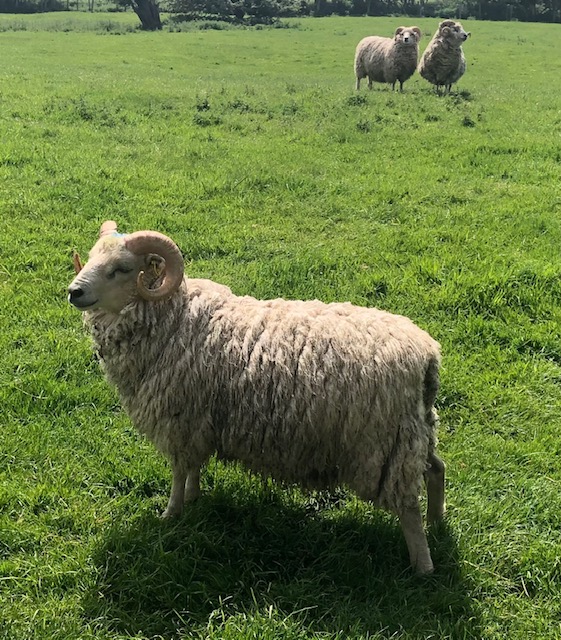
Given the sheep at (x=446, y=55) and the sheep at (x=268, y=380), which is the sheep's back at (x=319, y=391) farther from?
the sheep at (x=446, y=55)

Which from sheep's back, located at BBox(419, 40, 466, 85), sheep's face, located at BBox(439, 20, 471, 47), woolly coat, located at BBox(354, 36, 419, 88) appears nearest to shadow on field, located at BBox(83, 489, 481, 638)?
sheep's back, located at BBox(419, 40, 466, 85)

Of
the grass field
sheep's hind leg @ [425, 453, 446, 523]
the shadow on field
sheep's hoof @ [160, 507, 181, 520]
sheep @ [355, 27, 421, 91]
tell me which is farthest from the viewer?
sheep @ [355, 27, 421, 91]

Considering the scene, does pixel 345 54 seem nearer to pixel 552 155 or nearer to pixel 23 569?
pixel 552 155

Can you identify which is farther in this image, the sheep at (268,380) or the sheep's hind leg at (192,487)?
the sheep's hind leg at (192,487)

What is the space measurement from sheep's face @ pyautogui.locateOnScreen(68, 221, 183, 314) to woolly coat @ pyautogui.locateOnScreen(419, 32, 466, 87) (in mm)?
16496

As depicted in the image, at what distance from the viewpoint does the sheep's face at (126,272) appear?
3.16 m

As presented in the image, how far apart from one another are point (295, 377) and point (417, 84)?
19962 mm

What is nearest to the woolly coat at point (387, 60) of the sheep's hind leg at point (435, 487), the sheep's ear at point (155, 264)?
the sheep's ear at point (155, 264)

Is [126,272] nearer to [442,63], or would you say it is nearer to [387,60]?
[442,63]

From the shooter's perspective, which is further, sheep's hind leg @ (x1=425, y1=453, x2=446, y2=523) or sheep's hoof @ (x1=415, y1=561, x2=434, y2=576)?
sheep's hind leg @ (x1=425, y1=453, x2=446, y2=523)

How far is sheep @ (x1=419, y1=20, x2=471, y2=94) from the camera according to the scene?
17.1m

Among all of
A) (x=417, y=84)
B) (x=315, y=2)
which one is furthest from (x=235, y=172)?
(x=315, y=2)

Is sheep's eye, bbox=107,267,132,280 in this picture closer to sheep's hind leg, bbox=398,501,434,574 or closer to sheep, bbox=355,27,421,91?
sheep's hind leg, bbox=398,501,434,574

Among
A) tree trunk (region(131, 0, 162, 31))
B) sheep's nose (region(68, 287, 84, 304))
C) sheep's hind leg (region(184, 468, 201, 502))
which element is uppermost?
tree trunk (region(131, 0, 162, 31))
